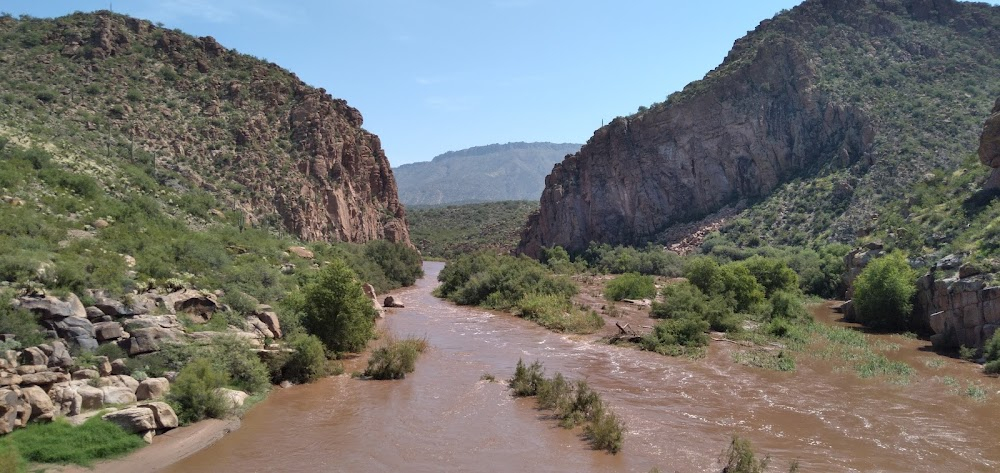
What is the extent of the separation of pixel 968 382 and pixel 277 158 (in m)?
51.7

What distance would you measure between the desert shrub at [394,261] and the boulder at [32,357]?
137 feet

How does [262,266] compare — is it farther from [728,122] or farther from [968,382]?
[728,122]

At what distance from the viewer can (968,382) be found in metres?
20.7

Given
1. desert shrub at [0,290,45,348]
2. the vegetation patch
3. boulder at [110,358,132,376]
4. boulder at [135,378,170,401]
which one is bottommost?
the vegetation patch

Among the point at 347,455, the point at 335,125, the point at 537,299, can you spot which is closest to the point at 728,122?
the point at 335,125

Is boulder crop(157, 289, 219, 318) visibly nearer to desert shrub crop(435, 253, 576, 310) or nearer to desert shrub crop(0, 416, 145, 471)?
desert shrub crop(0, 416, 145, 471)

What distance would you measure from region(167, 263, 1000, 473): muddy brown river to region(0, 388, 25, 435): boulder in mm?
3061

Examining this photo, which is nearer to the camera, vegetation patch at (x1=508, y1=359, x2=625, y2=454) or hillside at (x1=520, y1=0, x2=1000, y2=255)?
vegetation patch at (x1=508, y1=359, x2=625, y2=454)

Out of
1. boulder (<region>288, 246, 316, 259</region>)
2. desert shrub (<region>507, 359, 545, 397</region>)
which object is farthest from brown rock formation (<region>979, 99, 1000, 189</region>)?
boulder (<region>288, 246, 316, 259</region>)

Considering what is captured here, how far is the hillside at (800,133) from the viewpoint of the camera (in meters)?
63.5

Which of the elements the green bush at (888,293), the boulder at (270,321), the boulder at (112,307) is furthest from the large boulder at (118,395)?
the green bush at (888,293)

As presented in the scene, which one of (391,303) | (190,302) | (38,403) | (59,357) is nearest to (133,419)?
(38,403)

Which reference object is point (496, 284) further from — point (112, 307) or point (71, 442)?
point (71, 442)

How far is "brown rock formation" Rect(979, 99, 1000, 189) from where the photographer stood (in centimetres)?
3080
